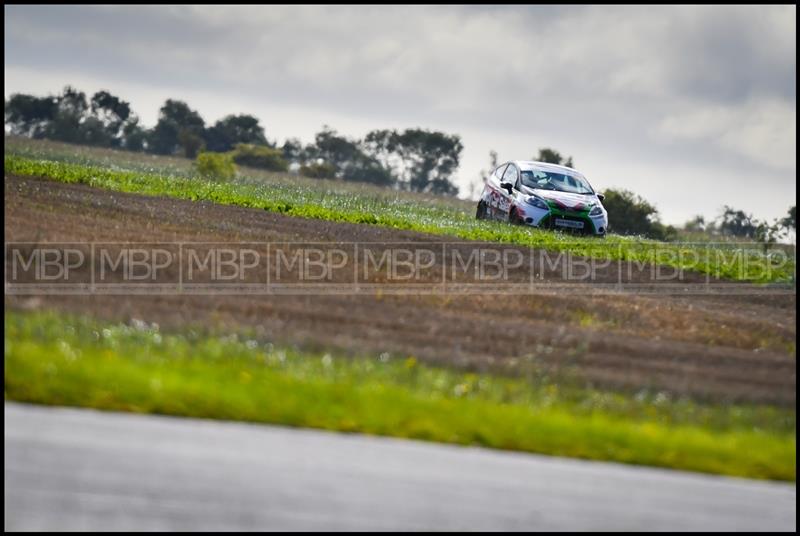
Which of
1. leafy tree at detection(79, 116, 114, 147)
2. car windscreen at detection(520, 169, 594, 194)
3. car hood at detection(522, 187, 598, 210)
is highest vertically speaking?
leafy tree at detection(79, 116, 114, 147)

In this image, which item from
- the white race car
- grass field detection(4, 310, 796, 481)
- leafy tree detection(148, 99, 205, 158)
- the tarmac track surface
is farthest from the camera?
leafy tree detection(148, 99, 205, 158)

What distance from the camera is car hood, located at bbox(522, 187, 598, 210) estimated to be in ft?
82.4

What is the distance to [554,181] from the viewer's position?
86.8 feet

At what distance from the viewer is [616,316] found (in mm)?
15930

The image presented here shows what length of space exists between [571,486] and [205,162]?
4120cm

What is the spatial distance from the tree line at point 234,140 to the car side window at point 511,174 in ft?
154

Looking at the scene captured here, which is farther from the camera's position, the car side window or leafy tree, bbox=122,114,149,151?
leafy tree, bbox=122,114,149,151

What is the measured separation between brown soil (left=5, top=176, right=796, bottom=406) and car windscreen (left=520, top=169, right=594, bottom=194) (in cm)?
636

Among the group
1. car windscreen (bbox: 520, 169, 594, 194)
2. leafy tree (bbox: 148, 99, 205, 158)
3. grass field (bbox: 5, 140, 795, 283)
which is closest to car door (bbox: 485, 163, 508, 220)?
grass field (bbox: 5, 140, 795, 283)

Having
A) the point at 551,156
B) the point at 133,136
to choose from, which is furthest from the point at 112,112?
the point at 551,156

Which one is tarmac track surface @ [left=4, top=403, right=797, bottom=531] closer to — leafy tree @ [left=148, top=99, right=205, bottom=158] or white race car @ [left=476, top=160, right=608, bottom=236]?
white race car @ [left=476, top=160, right=608, bottom=236]

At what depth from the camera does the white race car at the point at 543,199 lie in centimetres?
2509

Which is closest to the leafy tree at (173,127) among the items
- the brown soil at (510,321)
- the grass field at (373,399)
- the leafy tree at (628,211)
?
the leafy tree at (628,211)

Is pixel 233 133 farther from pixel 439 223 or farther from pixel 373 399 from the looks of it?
pixel 373 399
